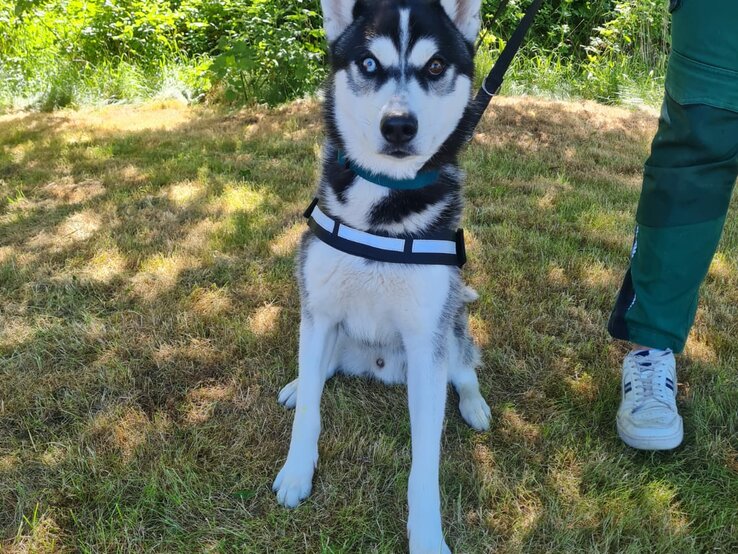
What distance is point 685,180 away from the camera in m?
1.95

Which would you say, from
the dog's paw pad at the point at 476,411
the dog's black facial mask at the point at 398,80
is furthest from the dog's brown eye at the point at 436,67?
the dog's paw pad at the point at 476,411

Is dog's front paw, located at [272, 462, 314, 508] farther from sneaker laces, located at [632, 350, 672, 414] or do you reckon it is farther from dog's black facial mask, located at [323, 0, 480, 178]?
sneaker laces, located at [632, 350, 672, 414]

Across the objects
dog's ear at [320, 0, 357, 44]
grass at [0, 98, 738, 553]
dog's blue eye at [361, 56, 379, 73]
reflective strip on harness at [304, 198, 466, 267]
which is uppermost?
dog's ear at [320, 0, 357, 44]

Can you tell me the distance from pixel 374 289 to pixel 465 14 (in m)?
1.08

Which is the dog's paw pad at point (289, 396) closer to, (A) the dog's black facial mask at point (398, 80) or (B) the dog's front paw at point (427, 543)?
(B) the dog's front paw at point (427, 543)

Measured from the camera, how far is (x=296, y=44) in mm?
6738

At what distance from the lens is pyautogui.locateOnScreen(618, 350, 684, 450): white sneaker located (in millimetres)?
1981

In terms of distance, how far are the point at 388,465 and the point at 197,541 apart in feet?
2.23

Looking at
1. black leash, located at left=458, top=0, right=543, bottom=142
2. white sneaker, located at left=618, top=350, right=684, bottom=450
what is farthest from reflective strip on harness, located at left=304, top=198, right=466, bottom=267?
white sneaker, located at left=618, top=350, right=684, bottom=450

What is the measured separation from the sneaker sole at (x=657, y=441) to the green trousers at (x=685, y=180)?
339mm

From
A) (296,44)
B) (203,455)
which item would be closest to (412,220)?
(203,455)

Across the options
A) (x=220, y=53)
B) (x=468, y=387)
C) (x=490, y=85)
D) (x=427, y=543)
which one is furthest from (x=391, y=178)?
→ (x=220, y=53)

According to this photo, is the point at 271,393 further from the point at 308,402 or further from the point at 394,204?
the point at 394,204

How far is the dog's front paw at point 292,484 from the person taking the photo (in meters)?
1.80
